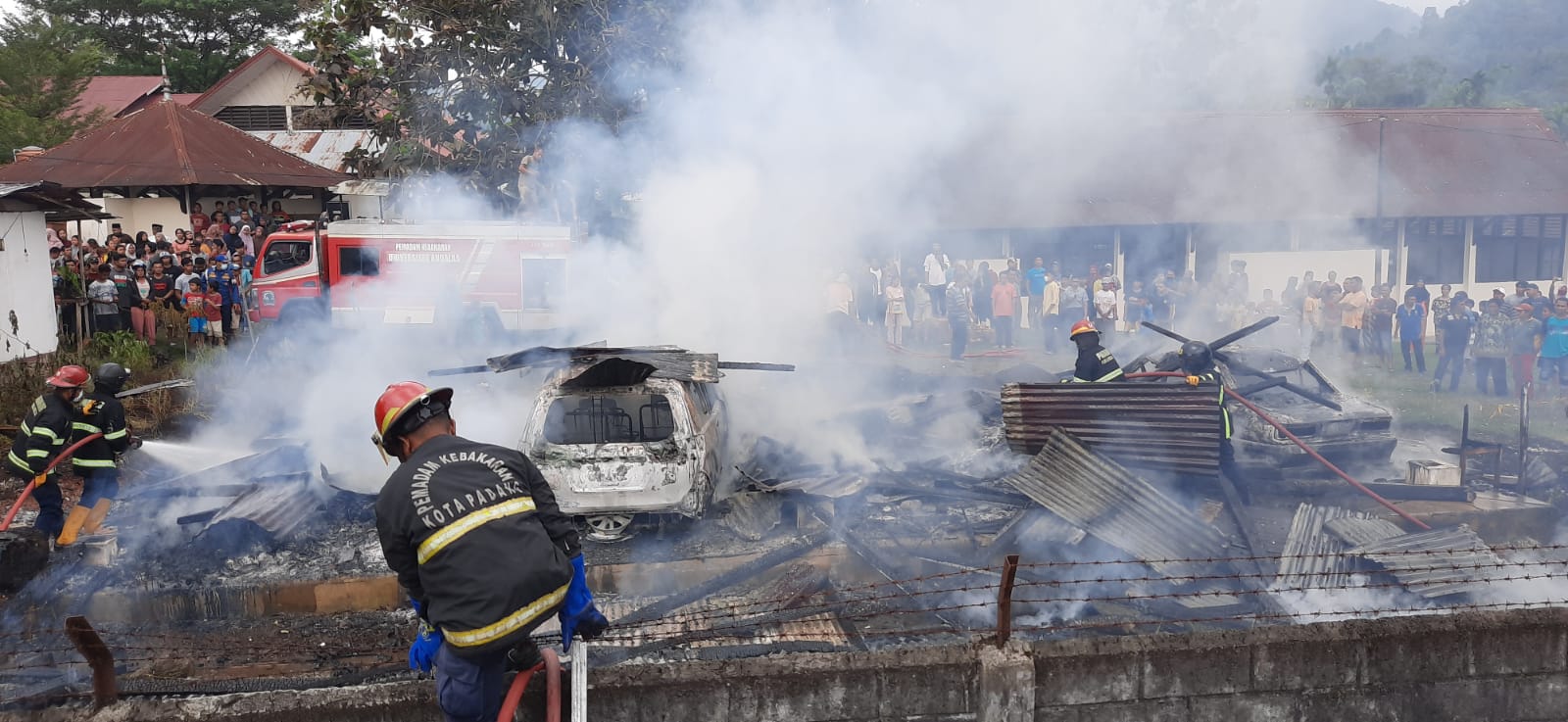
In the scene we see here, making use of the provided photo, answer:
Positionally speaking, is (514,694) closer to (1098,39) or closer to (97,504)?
(97,504)

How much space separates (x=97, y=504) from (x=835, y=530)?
5.24 meters

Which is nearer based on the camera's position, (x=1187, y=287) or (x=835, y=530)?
(x=835, y=530)

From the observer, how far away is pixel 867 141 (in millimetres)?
15125

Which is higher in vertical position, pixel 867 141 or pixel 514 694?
pixel 867 141

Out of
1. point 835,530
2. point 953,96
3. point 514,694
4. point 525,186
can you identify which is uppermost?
point 953,96

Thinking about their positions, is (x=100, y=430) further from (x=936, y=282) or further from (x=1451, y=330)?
(x=1451, y=330)

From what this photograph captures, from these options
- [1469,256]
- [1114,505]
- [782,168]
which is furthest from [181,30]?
[1114,505]

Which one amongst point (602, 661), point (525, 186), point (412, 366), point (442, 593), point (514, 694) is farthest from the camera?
point (525, 186)

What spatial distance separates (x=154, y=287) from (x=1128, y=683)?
50.0 feet

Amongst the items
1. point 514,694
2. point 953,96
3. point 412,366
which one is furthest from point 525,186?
point 514,694

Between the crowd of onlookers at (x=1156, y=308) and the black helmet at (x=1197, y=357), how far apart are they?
6.36 m

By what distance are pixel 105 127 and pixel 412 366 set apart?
13.0 meters

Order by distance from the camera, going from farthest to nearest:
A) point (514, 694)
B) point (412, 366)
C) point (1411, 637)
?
1. point (412, 366)
2. point (1411, 637)
3. point (514, 694)

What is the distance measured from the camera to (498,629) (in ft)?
11.1
